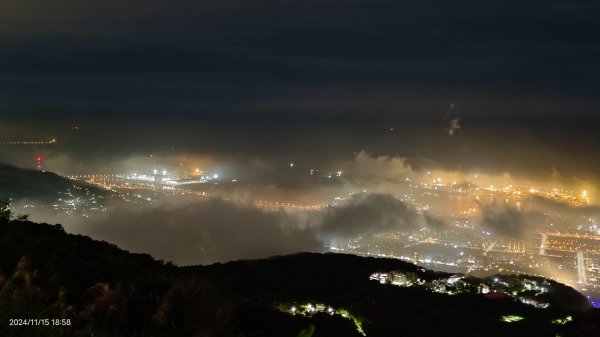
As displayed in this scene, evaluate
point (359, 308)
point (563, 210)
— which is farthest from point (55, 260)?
point (563, 210)

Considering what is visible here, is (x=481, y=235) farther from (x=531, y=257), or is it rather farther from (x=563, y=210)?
(x=563, y=210)

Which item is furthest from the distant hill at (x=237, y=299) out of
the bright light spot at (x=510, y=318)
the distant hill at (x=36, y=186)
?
the distant hill at (x=36, y=186)

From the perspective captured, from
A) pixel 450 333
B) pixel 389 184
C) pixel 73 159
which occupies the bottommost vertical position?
pixel 450 333

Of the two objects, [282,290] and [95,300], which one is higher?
[95,300]

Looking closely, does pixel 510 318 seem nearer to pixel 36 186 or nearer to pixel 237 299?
pixel 237 299

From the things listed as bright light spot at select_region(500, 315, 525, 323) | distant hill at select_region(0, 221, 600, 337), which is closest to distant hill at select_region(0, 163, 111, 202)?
distant hill at select_region(0, 221, 600, 337)

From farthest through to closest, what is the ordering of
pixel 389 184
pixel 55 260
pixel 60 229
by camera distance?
pixel 389 184 < pixel 60 229 < pixel 55 260

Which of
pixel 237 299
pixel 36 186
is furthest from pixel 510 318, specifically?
pixel 36 186

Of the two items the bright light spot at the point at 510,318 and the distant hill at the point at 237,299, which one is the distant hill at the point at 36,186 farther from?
the bright light spot at the point at 510,318
